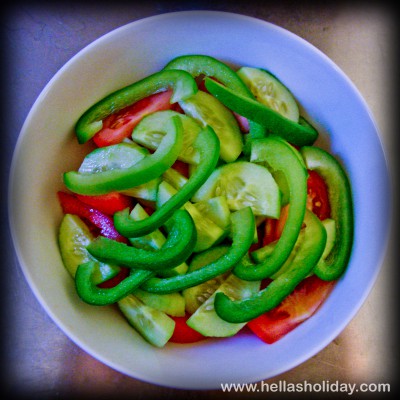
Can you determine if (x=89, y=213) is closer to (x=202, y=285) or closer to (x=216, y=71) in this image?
(x=202, y=285)

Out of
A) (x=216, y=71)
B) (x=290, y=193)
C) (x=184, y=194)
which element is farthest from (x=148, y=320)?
(x=216, y=71)

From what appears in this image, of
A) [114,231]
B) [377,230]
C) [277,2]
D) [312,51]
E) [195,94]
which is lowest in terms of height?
[114,231]

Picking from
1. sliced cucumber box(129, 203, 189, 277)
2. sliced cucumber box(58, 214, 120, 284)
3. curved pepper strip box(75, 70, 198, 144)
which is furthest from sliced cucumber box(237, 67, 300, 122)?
sliced cucumber box(58, 214, 120, 284)

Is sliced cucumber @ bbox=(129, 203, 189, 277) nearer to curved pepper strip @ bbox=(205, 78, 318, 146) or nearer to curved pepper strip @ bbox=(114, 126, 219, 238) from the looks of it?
curved pepper strip @ bbox=(114, 126, 219, 238)

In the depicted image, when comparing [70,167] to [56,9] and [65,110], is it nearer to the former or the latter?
[65,110]

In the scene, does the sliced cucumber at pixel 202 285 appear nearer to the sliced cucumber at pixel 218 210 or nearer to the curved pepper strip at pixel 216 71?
the sliced cucumber at pixel 218 210

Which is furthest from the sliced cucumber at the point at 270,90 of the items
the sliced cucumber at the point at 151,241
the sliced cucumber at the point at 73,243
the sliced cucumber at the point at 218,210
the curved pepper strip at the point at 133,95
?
the sliced cucumber at the point at 73,243

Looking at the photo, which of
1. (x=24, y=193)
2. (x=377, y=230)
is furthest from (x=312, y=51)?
(x=24, y=193)
